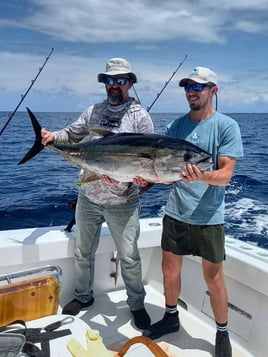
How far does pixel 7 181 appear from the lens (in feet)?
32.2

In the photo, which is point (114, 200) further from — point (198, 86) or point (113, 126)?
point (198, 86)

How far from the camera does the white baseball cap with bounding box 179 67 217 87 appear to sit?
2527mm

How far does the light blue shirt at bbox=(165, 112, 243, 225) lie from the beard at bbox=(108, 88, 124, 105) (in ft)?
1.58

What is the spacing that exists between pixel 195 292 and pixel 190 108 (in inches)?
65.7

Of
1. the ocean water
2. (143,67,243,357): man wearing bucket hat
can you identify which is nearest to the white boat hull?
(143,67,243,357): man wearing bucket hat

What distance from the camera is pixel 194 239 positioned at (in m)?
2.70

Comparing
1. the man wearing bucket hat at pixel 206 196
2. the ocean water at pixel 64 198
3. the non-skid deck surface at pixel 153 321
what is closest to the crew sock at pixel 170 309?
the non-skid deck surface at pixel 153 321

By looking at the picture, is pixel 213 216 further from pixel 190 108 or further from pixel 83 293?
pixel 83 293

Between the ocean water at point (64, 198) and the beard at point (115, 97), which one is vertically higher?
the beard at point (115, 97)

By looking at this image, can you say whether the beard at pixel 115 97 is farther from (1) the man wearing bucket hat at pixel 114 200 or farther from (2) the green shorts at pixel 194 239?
(2) the green shorts at pixel 194 239

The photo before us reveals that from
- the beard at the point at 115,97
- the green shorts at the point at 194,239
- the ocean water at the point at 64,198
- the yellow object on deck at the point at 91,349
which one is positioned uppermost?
the beard at the point at 115,97

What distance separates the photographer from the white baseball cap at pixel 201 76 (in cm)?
253

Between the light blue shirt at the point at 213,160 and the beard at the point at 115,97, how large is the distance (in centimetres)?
48

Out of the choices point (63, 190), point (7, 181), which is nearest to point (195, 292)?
point (63, 190)
